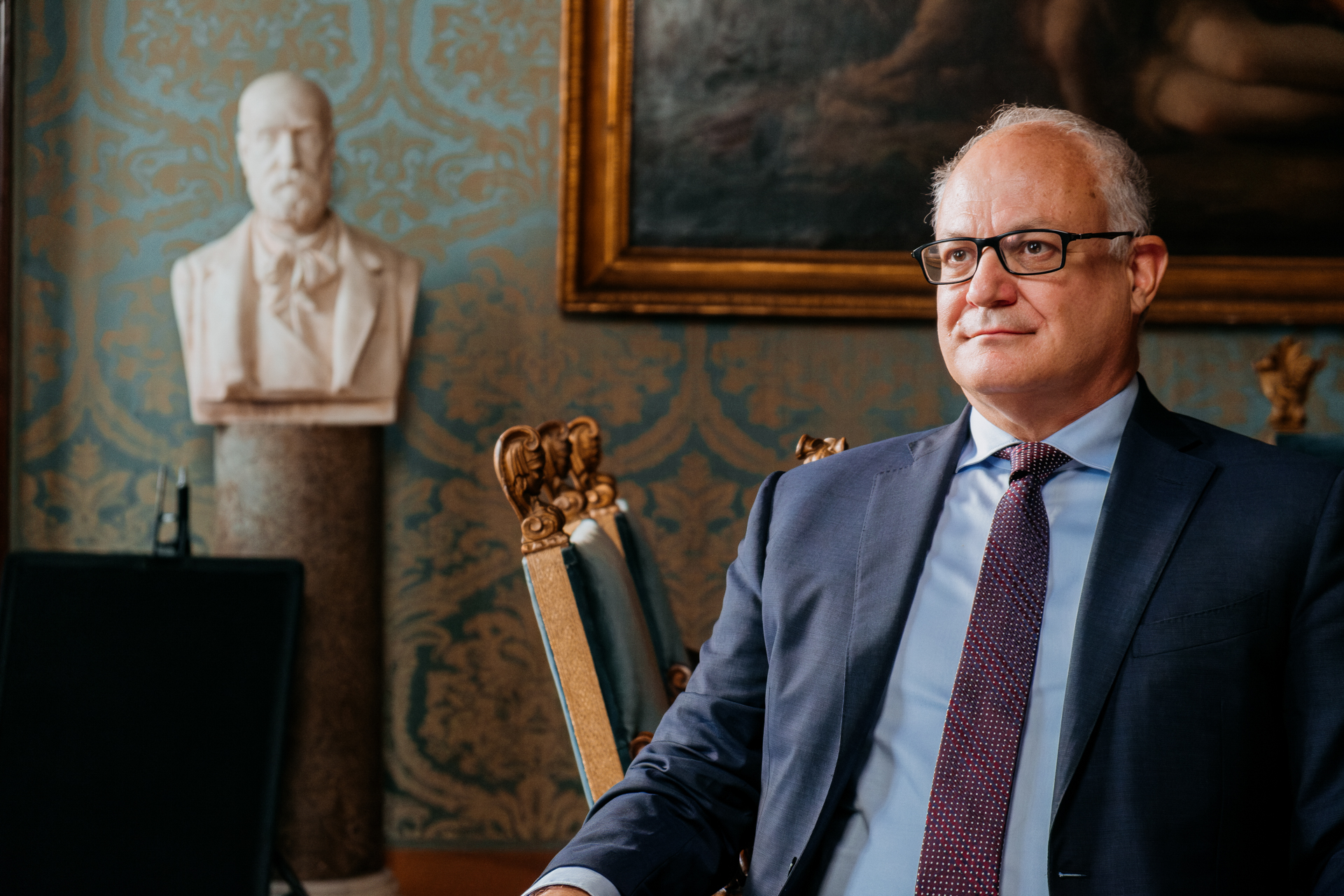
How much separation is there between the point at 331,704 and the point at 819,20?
224 centimetres

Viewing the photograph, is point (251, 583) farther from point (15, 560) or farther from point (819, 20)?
point (819, 20)

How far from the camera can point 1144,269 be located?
144 centimetres

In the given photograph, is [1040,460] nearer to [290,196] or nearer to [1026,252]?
[1026,252]

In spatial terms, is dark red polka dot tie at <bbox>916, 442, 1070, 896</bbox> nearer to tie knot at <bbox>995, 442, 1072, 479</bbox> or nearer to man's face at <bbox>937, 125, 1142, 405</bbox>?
tie knot at <bbox>995, 442, 1072, 479</bbox>

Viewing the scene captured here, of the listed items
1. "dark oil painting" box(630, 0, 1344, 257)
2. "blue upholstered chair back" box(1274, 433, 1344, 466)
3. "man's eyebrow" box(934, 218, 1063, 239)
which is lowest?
"blue upholstered chair back" box(1274, 433, 1344, 466)

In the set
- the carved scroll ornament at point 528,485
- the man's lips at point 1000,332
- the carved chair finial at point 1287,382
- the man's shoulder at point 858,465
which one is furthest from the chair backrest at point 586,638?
the carved chair finial at point 1287,382

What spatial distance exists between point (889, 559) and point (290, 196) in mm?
1778

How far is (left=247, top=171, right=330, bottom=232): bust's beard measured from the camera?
8.37 feet

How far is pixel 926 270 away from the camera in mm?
1519

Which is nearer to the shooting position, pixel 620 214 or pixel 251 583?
pixel 251 583

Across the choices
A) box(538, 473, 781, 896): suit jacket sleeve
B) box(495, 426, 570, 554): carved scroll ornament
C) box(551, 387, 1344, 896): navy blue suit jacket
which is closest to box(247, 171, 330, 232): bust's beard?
box(495, 426, 570, 554): carved scroll ornament

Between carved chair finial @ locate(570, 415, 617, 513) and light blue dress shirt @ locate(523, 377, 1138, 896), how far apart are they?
1.02 meters

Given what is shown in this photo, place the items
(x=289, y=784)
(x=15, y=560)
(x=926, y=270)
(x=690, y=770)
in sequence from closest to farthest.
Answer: (x=690, y=770), (x=926, y=270), (x=15, y=560), (x=289, y=784)

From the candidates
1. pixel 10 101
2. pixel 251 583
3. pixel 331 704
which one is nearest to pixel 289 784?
pixel 331 704
